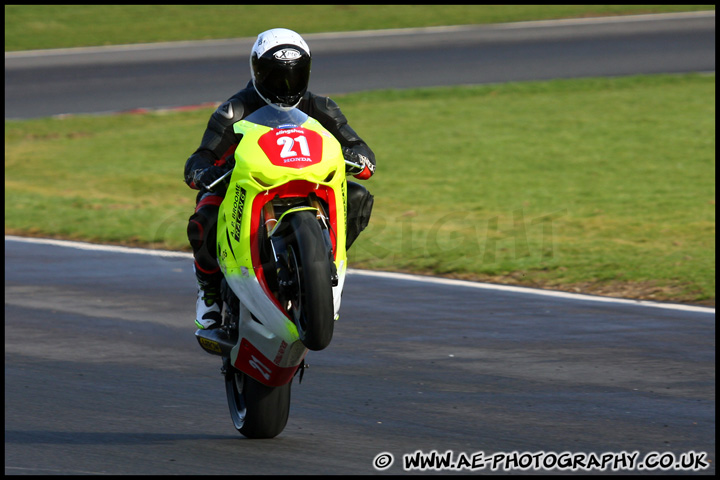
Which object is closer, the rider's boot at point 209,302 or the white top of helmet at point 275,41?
the white top of helmet at point 275,41

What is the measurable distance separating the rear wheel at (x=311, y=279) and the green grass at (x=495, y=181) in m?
5.27

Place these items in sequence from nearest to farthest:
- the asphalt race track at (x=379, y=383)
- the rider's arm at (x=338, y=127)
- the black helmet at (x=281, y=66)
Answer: the asphalt race track at (x=379, y=383), the black helmet at (x=281, y=66), the rider's arm at (x=338, y=127)

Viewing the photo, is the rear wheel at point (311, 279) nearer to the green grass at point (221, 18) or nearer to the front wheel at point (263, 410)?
the front wheel at point (263, 410)

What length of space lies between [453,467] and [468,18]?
29.8 metres

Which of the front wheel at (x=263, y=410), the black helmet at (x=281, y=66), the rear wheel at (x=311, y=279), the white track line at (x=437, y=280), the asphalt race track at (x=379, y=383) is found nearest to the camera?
the rear wheel at (x=311, y=279)

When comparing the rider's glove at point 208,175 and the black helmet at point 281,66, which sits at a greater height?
the black helmet at point 281,66

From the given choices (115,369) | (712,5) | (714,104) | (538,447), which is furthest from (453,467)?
(712,5)

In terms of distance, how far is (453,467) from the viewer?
5621mm

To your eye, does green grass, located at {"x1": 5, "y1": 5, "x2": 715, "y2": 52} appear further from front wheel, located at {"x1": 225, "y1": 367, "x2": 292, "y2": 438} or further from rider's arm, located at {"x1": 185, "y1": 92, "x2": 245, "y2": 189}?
front wheel, located at {"x1": 225, "y1": 367, "x2": 292, "y2": 438}

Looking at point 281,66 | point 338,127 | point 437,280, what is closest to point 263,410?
point 338,127

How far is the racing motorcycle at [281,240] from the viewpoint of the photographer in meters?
5.54

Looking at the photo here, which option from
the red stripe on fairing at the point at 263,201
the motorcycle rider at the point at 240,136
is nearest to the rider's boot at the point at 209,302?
the motorcycle rider at the point at 240,136

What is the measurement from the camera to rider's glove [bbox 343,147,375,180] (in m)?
6.29

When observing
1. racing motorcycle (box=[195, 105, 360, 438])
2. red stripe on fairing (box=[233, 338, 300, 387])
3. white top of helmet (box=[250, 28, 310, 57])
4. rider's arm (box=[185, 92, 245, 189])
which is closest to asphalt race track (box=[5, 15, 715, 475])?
red stripe on fairing (box=[233, 338, 300, 387])
